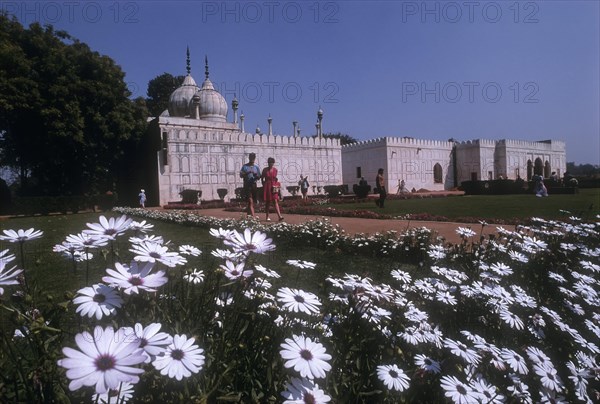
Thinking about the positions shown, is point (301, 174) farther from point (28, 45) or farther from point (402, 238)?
point (402, 238)

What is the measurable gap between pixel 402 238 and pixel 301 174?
23.8 m

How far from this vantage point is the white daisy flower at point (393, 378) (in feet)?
4.42

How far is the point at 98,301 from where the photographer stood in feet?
3.79

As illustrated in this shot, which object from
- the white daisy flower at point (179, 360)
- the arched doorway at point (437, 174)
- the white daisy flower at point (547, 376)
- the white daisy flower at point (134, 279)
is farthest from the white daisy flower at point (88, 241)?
the arched doorway at point (437, 174)

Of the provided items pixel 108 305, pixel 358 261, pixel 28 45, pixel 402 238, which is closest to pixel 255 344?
pixel 108 305

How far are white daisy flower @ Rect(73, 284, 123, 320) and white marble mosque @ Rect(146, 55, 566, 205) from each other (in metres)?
24.5

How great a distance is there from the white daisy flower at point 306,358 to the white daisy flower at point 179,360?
26 cm

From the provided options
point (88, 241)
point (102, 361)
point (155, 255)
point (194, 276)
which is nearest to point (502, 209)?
point (194, 276)

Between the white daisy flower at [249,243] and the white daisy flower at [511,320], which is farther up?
the white daisy flower at [249,243]

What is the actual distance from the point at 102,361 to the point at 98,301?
1.00 ft

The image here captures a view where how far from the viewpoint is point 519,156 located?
4388 centimetres

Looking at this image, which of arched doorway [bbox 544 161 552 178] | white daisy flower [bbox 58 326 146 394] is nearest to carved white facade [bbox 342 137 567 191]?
arched doorway [bbox 544 161 552 178]

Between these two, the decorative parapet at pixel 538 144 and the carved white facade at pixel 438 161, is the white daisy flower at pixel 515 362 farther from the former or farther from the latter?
the decorative parapet at pixel 538 144

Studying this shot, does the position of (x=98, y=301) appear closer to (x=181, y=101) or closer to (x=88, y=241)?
(x=88, y=241)
